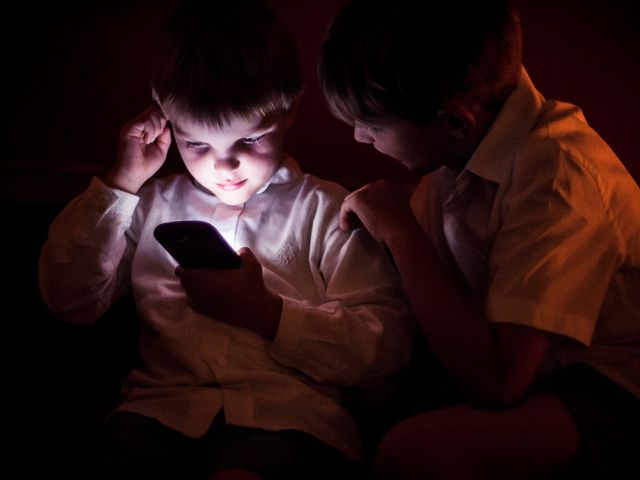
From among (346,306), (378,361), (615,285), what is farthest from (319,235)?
(615,285)

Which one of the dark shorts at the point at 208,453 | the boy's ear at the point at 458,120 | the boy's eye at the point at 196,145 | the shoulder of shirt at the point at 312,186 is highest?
the boy's ear at the point at 458,120

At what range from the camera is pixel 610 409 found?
0.90m

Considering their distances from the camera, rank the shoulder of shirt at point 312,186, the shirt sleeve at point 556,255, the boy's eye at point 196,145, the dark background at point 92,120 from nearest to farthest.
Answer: the shirt sleeve at point 556,255 < the boy's eye at point 196,145 < the shoulder of shirt at point 312,186 < the dark background at point 92,120

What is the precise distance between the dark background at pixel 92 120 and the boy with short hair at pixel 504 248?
0.42 m

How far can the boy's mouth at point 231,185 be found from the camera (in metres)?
1.08

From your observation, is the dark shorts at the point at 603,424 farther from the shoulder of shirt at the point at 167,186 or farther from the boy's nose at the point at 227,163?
the shoulder of shirt at the point at 167,186

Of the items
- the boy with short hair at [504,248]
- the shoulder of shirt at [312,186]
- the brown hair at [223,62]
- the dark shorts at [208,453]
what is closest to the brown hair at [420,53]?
the boy with short hair at [504,248]

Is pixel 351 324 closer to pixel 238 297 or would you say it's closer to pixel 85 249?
pixel 238 297

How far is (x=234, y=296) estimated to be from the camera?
1.01 m

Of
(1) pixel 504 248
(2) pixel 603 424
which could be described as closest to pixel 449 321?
(1) pixel 504 248

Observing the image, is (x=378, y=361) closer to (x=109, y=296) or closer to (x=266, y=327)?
(x=266, y=327)

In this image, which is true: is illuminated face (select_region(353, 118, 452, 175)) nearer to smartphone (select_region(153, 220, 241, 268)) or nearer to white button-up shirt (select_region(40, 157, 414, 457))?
white button-up shirt (select_region(40, 157, 414, 457))

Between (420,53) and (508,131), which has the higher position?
(420,53)

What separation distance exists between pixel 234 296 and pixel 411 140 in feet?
1.22
